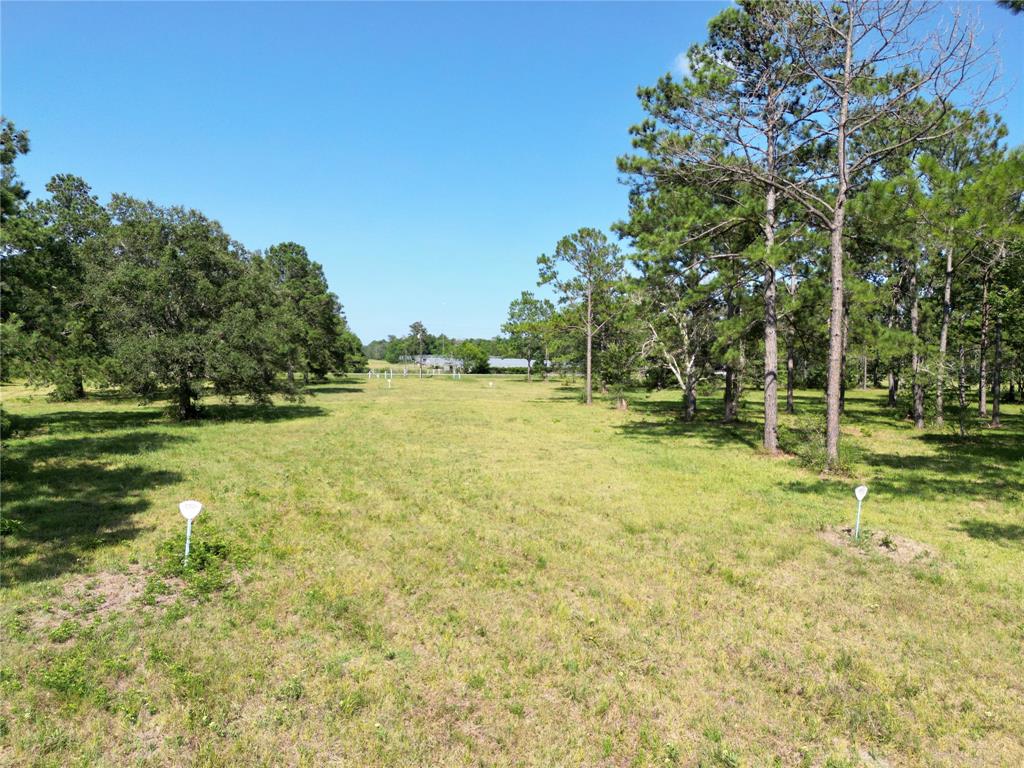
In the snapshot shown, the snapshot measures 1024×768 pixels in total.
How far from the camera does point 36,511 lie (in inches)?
345

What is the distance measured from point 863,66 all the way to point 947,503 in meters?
10.4

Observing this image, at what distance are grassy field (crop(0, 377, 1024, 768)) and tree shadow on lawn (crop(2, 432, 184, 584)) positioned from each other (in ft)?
0.27

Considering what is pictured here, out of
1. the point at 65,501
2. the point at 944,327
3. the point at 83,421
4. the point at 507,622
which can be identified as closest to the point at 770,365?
the point at 944,327

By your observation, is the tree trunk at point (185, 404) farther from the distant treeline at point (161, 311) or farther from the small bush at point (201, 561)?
the small bush at point (201, 561)

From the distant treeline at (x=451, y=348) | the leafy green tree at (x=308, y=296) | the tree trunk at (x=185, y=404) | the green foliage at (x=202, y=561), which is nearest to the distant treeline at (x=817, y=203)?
the green foliage at (x=202, y=561)

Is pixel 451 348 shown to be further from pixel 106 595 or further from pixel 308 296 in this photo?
pixel 106 595

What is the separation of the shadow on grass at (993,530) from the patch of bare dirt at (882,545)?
1359 mm

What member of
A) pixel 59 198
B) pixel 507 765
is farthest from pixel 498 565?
pixel 59 198

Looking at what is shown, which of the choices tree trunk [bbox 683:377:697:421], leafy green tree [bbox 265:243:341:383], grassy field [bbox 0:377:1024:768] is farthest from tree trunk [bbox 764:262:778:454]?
leafy green tree [bbox 265:243:341:383]

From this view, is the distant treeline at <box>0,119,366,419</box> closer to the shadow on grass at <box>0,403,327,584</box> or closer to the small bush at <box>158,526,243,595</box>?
the shadow on grass at <box>0,403,327,584</box>

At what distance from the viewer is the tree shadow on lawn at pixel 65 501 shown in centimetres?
691

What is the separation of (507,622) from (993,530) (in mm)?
8606

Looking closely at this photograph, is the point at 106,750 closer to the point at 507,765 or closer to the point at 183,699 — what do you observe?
the point at 183,699

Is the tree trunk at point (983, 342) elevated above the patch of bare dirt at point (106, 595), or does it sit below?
above
